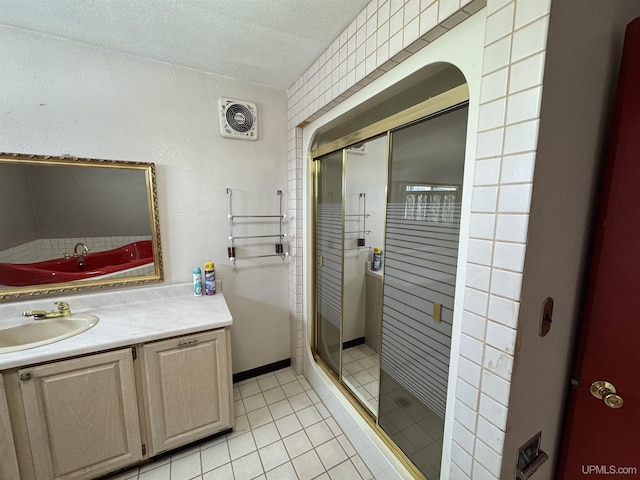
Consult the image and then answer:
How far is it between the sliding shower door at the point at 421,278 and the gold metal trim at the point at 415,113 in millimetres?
45

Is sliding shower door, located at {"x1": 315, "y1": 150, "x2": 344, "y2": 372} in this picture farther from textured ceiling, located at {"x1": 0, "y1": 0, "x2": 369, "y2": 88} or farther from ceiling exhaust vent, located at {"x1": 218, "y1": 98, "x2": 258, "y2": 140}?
textured ceiling, located at {"x1": 0, "y1": 0, "x2": 369, "y2": 88}

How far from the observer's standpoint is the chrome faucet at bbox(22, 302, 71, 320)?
4.38 ft

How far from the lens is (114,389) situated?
122 cm

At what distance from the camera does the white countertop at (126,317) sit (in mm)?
1116

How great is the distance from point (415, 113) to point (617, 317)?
3.19 feet

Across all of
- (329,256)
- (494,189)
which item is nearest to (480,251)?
(494,189)

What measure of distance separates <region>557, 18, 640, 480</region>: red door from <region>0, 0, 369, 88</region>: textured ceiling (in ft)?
3.55

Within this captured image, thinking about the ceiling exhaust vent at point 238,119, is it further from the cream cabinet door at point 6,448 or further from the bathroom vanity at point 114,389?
the cream cabinet door at point 6,448

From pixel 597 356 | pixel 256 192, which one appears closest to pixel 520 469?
pixel 597 356

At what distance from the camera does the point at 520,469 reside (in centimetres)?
77

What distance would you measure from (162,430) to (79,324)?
764 mm

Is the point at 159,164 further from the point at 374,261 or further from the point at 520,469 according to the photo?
the point at 520,469

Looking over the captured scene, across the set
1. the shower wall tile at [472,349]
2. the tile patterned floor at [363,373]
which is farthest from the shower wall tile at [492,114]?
the tile patterned floor at [363,373]

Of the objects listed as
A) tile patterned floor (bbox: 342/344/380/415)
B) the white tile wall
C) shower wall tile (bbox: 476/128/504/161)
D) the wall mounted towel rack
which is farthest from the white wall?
shower wall tile (bbox: 476/128/504/161)
